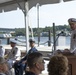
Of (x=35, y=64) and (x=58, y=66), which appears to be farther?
(x=35, y=64)

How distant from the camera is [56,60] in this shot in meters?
2.05

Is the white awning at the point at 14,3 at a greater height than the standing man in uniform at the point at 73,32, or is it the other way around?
the white awning at the point at 14,3

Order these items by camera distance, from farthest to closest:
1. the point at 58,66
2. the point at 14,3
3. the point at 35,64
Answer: the point at 14,3 → the point at 35,64 → the point at 58,66

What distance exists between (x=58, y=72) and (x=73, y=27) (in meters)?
1.96

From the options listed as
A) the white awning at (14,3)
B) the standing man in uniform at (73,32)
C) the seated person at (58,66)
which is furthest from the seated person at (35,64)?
the white awning at (14,3)

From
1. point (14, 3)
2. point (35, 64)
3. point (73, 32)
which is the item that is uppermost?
point (14, 3)

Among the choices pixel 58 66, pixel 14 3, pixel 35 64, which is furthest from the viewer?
pixel 14 3

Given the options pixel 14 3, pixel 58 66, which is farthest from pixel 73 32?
pixel 14 3

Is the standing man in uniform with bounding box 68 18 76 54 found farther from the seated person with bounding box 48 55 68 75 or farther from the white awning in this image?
the white awning

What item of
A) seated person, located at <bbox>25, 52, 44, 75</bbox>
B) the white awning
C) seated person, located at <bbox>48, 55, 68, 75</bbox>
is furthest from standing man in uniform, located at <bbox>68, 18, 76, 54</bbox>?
the white awning

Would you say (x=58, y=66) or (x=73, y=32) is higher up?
(x=73, y=32)

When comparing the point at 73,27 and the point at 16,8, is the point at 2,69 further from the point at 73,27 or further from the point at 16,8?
the point at 16,8

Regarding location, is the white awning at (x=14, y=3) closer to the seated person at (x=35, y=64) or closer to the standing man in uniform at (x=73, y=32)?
the standing man in uniform at (x=73, y=32)

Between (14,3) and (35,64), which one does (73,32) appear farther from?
(14,3)
